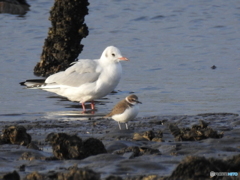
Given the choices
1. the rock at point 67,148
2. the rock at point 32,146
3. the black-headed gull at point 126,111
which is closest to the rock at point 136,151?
the rock at point 67,148

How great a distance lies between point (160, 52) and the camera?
17.7 m

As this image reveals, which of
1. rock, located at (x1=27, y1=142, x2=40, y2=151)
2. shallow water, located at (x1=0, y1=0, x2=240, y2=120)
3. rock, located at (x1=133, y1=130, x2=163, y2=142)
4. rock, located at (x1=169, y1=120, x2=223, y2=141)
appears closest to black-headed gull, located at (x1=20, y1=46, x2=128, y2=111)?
shallow water, located at (x1=0, y1=0, x2=240, y2=120)

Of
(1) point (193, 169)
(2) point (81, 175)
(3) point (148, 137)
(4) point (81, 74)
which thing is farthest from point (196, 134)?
(4) point (81, 74)

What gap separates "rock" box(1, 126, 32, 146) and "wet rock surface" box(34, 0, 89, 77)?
251 inches

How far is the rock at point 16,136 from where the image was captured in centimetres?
804

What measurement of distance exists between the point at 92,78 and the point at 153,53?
244 inches

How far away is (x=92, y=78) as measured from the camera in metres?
11.7

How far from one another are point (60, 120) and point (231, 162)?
4.93m

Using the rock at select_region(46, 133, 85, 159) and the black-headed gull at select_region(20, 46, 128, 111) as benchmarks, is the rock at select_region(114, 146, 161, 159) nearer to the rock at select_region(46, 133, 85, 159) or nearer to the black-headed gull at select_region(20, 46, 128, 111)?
the rock at select_region(46, 133, 85, 159)

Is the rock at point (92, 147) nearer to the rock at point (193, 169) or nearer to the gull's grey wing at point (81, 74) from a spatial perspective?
the rock at point (193, 169)

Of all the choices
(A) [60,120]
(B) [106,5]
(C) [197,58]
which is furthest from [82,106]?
(B) [106,5]

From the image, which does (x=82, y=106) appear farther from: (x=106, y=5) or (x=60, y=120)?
(x=106, y=5)

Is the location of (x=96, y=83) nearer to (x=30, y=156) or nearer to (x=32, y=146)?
(x=32, y=146)

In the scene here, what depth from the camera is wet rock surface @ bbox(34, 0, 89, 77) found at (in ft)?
46.6
